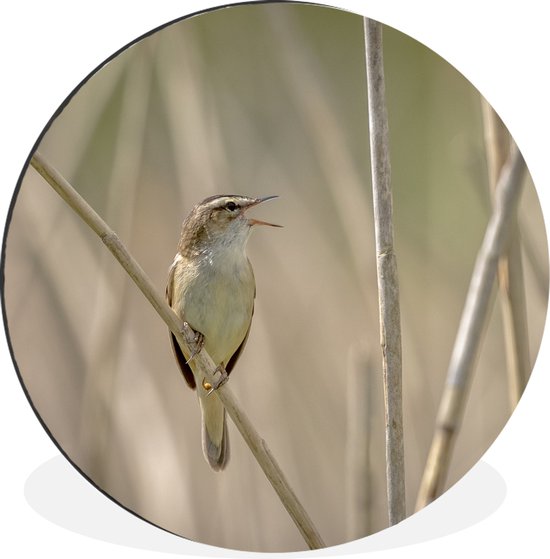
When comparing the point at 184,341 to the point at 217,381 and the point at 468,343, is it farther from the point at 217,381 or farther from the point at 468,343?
the point at 468,343

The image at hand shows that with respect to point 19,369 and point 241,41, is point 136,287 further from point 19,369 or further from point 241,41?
point 241,41

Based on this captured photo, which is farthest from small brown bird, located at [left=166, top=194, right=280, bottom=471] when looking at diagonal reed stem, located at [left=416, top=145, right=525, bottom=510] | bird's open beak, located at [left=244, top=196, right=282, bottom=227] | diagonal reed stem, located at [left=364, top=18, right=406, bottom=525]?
diagonal reed stem, located at [left=416, top=145, right=525, bottom=510]

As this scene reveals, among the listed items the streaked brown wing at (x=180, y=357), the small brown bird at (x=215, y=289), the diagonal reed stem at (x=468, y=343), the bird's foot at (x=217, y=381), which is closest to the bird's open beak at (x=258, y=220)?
the small brown bird at (x=215, y=289)

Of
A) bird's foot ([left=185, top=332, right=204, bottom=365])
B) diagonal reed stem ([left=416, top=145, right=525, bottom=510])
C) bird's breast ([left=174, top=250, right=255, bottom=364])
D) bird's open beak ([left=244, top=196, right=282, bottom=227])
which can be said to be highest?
bird's open beak ([left=244, top=196, right=282, bottom=227])

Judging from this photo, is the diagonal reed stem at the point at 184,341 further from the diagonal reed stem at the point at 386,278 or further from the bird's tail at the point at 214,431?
the diagonal reed stem at the point at 386,278

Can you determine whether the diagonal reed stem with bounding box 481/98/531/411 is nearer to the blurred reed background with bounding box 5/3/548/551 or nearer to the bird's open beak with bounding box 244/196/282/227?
the blurred reed background with bounding box 5/3/548/551

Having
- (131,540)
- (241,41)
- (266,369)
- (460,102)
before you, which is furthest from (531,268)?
(131,540)
